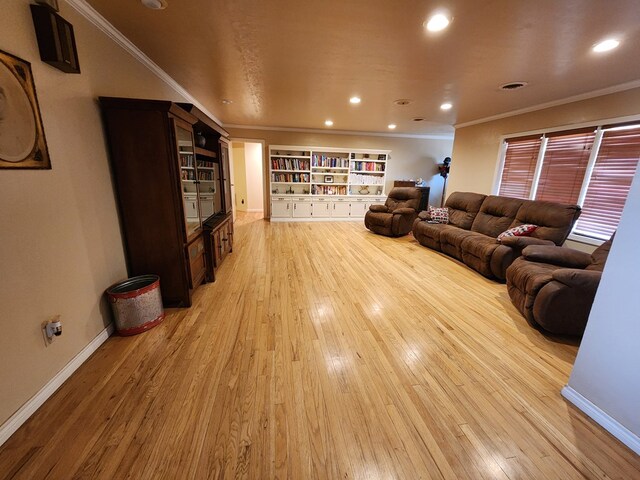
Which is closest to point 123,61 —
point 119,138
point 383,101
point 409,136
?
point 119,138

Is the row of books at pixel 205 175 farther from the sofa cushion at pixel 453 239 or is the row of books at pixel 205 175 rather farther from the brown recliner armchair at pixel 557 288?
→ the sofa cushion at pixel 453 239

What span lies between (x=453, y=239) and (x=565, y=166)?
1711mm

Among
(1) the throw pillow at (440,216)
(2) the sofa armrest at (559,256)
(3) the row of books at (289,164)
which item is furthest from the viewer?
(3) the row of books at (289,164)

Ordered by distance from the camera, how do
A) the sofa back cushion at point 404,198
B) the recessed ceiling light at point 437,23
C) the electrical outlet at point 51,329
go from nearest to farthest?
the electrical outlet at point 51,329, the recessed ceiling light at point 437,23, the sofa back cushion at point 404,198

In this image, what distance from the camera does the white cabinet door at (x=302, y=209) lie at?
21.5 ft

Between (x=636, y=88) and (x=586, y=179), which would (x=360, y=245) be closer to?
(x=586, y=179)

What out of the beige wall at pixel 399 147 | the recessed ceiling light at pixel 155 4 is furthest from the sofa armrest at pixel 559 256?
the beige wall at pixel 399 147

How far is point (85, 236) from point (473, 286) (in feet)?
12.4

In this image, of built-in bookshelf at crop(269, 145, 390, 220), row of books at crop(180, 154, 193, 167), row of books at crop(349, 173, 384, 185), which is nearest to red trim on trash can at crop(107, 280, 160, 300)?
row of books at crop(180, 154, 193, 167)

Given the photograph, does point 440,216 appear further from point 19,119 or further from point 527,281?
point 19,119

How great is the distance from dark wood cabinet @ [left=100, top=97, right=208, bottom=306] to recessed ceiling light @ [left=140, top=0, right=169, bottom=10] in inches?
22.3

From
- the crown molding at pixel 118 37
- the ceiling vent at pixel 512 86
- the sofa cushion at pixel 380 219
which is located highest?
the ceiling vent at pixel 512 86

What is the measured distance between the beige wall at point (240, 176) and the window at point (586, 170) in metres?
6.40

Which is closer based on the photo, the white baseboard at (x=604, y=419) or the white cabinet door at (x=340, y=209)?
the white baseboard at (x=604, y=419)
